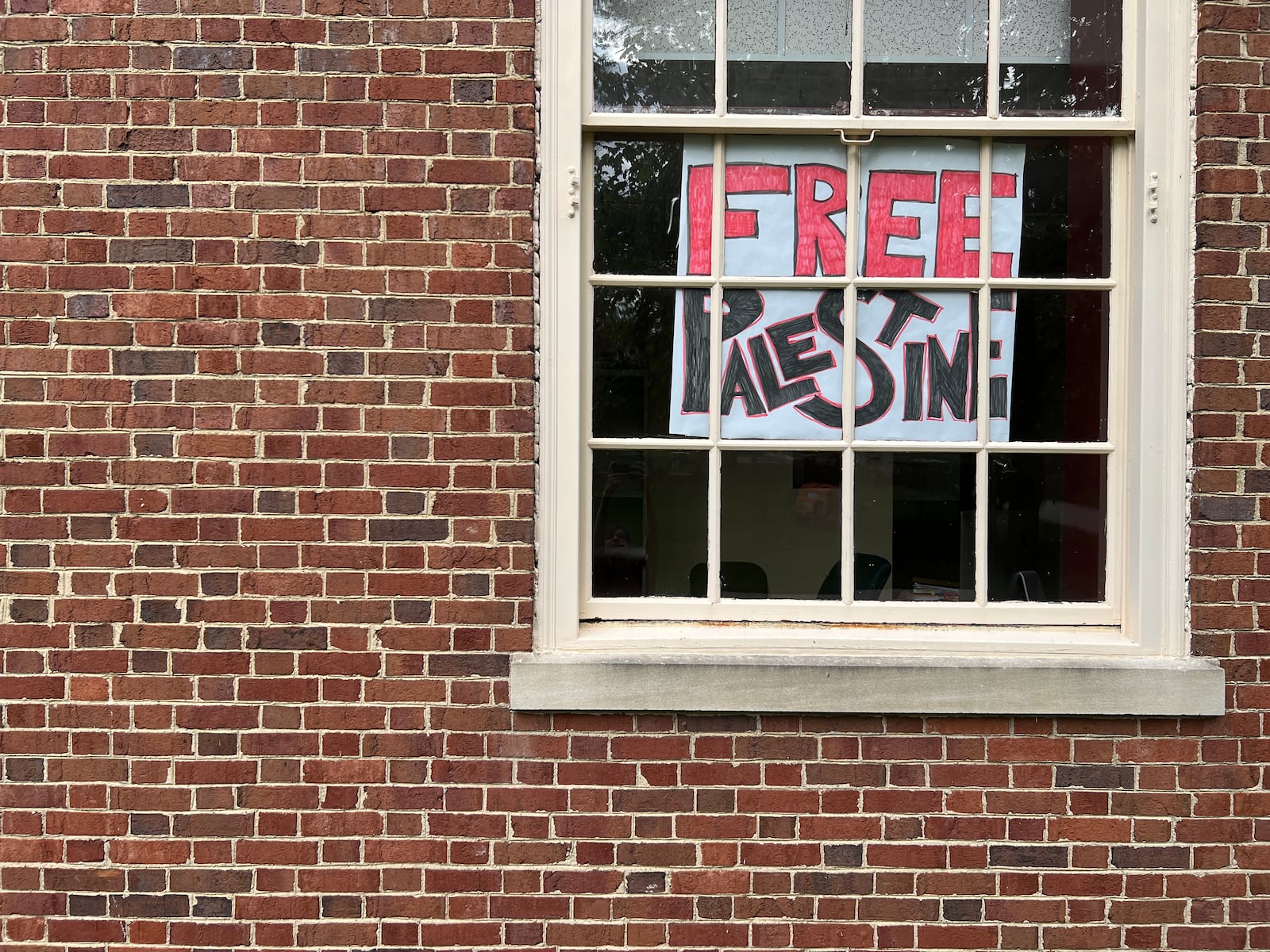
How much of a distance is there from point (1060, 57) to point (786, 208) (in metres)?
0.96

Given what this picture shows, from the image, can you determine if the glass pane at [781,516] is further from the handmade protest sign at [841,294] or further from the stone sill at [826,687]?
the stone sill at [826,687]

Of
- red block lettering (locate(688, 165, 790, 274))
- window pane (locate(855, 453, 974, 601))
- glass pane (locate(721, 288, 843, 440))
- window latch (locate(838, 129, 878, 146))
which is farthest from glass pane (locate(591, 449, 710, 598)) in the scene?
window latch (locate(838, 129, 878, 146))

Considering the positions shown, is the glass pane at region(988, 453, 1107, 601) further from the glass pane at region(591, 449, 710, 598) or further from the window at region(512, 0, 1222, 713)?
the glass pane at region(591, 449, 710, 598)

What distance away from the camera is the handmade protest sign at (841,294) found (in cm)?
265

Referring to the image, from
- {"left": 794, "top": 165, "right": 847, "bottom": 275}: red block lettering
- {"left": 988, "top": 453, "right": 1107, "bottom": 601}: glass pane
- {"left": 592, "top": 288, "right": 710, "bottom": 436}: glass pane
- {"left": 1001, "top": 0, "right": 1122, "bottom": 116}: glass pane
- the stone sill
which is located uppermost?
{"left": 1001, "top": 0, "right": 1122, "bottom": 116}: glass pane

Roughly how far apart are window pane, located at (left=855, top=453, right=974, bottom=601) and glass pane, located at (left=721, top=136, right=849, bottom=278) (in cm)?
63

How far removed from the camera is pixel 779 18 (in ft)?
8.77

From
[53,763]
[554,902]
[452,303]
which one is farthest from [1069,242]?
[53,763]

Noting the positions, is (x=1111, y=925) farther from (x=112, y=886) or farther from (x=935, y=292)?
(x=112, y=886)

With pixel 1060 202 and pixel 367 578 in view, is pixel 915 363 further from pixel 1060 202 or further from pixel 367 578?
pixel 367 578

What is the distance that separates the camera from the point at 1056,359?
8.71ft

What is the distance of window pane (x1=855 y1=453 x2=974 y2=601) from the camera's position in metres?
2.66

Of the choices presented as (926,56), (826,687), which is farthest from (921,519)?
(926,56)

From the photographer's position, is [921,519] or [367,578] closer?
[367,578]
